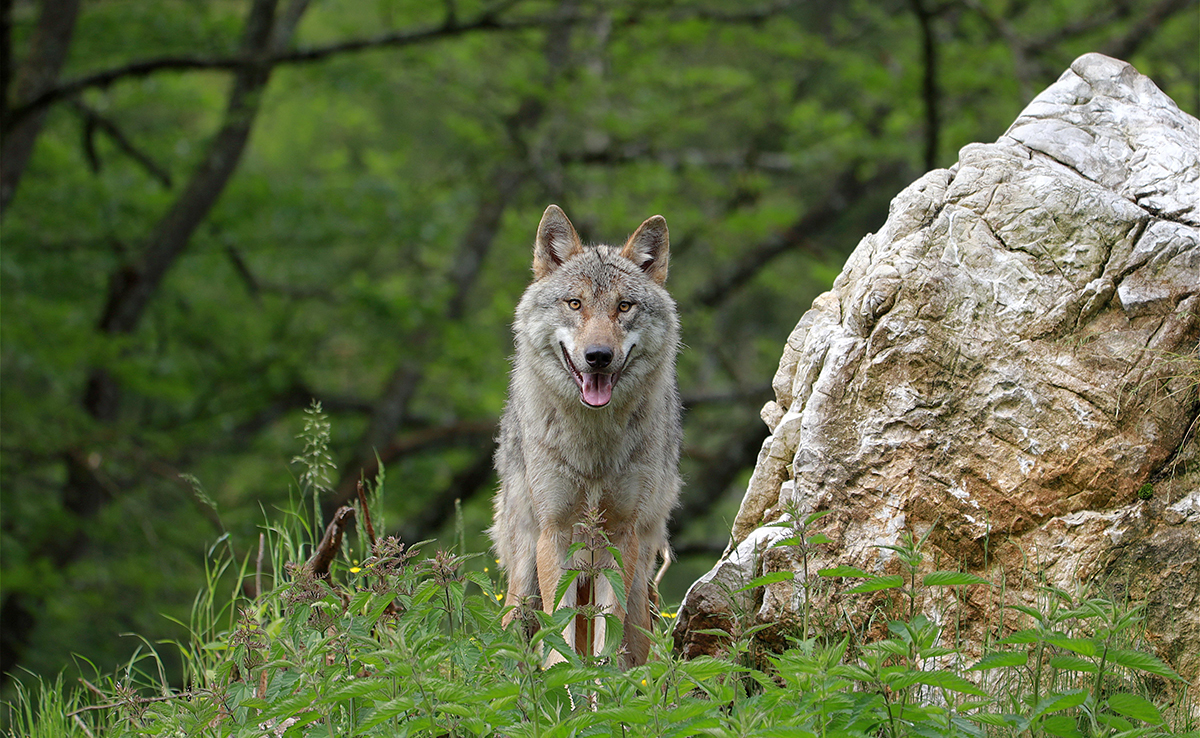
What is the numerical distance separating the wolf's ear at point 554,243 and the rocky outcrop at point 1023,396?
68.7 inches

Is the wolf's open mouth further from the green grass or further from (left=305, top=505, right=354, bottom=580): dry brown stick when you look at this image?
the green grass

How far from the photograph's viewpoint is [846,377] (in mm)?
4691

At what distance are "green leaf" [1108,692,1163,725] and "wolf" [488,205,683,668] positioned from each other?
2.49 meters

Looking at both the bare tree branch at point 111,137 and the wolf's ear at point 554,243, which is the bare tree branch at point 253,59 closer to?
the bare tree branch at point 111,137

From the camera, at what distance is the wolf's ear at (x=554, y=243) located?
6.04 m

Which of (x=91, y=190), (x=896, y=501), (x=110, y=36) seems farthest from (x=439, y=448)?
(x=896, y=501)

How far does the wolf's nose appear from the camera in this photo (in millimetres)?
5227

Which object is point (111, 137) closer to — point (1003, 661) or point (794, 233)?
point (794, 233)

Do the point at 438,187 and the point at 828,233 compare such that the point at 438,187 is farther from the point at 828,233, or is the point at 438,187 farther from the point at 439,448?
the point at 828,233

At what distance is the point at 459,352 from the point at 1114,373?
12.4m

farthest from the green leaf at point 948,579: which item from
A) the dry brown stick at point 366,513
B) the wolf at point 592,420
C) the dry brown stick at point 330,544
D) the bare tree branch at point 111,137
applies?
the bare tree branch at point 111,137

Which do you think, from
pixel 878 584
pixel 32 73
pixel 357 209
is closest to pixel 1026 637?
pixel 878 584

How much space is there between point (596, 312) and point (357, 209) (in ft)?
35.5

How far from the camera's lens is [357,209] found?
15.5 m
